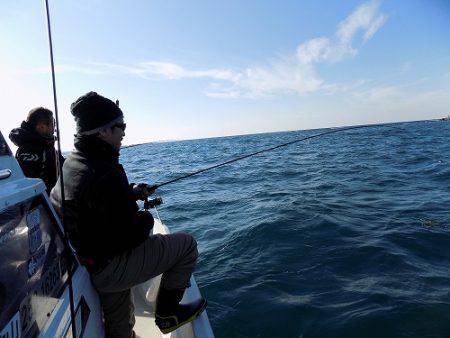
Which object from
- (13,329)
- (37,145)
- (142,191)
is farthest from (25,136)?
(13,329)

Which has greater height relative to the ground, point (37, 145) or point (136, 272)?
point (37, 145)

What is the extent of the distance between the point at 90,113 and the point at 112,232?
0.89m

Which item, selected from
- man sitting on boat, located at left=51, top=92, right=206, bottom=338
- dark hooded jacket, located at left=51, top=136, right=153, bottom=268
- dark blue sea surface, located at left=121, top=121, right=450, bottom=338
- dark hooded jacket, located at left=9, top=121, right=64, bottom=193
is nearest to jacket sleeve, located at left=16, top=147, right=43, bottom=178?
dark hooded jacket, located at left=9, top=121, right=64, bottom=193

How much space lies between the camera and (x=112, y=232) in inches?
93.8

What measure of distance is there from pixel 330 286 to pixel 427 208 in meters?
4.63

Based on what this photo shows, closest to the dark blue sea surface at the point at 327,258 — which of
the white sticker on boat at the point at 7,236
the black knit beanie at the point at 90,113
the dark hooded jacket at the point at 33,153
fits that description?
Result: the dark hooded jacket at the point at 33,153

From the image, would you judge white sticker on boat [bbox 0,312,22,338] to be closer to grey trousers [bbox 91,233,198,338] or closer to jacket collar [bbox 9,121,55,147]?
grey trousers [bbox 91,233,198,338]

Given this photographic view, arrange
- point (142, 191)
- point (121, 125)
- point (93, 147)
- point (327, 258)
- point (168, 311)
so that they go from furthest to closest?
point (327, 258)
point (142, 191)
point (168, 311)
point (121, 125)
point (93, 147)

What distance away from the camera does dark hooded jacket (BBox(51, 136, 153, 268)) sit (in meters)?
2.29

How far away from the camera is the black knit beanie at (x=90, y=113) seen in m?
2.55

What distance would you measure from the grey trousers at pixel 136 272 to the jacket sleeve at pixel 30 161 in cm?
166

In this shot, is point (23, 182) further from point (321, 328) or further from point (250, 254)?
point (250, 254)

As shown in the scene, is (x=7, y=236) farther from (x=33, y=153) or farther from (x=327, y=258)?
(x=327, y=258)

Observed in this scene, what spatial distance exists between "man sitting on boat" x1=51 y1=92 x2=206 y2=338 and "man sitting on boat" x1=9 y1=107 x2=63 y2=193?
45.5 inches
